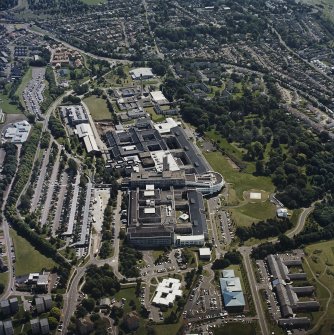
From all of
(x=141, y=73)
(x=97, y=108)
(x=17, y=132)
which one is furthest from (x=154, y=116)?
(x=17, y=132)

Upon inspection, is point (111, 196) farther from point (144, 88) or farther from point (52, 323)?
point (144, 88)

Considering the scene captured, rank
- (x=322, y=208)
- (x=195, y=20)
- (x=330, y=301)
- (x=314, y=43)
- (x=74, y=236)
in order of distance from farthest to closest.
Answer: (x=195, y=20) → (x=314, y=43) → (x=322, y=208) → (x=74, y=236) → (x=330, y=301)

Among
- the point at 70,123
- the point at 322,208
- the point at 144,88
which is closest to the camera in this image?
the point at 322,208

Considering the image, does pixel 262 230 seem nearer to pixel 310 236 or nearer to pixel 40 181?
pixel 310 236

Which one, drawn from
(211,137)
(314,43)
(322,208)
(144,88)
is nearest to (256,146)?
(211,137)

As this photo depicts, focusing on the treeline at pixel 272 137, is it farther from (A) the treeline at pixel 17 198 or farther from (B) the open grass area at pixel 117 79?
(A) the treeline at pixel 17 198

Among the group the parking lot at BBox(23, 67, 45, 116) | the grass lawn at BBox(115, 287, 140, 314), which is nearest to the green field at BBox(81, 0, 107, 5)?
the parking lot at BBox(23, 67, 45, 116)
